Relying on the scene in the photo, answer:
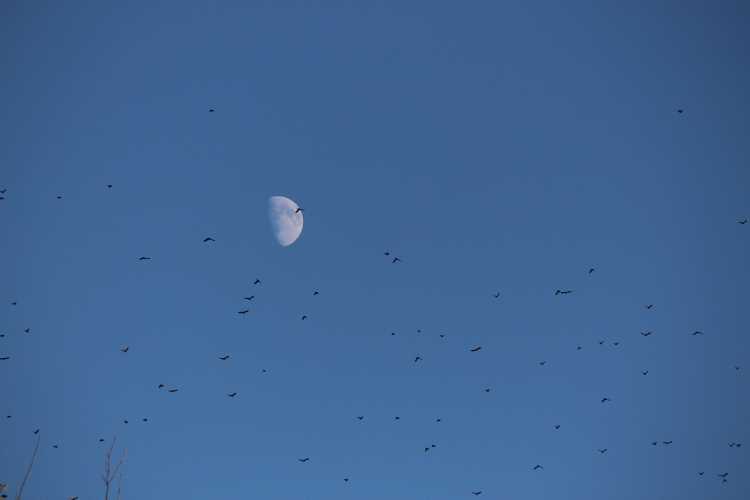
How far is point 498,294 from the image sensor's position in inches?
1318

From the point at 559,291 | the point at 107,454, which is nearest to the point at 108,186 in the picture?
the point at 107,454

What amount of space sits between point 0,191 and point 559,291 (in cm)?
3416

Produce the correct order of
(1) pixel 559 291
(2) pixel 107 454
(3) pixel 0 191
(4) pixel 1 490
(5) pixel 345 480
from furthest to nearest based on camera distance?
(5) pixel 345 480 < (1) pixel 559 291 < (3) pixel 0 191 < (2) pixel 107 454 < (4) pixel 1 490

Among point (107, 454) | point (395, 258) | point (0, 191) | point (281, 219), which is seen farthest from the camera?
point (281, 219)

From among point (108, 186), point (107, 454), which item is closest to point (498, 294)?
point (107, 454)

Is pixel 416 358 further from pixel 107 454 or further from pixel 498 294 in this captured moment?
pixel 107 454

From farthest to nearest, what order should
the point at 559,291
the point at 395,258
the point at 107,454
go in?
the point at 395,258, the point at 559,291, the point at 107,454

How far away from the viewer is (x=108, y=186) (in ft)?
87.8

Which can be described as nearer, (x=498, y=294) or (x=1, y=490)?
(x=1, y=490)

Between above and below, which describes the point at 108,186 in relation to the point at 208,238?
above

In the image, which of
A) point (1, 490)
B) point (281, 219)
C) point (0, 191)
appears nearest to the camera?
point (1, 490)

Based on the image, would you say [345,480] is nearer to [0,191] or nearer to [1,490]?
[1,490]

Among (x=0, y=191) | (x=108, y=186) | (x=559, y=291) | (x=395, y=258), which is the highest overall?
(x=108, y=186)

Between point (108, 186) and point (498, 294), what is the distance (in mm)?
30941
